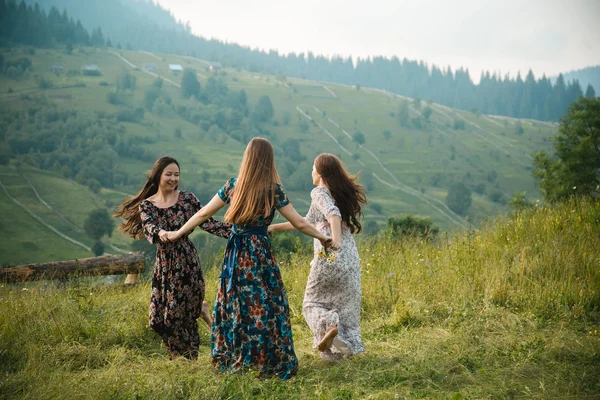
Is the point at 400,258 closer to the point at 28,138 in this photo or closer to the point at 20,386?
the point at 20,386

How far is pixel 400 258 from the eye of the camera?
29.0 feet

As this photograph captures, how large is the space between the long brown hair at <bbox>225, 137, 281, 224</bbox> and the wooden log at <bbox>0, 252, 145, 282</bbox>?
366 centimetres

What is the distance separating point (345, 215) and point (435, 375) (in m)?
1.81

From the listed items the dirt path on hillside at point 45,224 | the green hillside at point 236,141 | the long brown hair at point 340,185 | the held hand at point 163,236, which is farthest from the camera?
the green hillside at point 236,141

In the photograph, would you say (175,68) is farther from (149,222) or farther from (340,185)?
(340,185)

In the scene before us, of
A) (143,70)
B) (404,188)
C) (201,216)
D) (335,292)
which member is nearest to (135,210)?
(201,216)

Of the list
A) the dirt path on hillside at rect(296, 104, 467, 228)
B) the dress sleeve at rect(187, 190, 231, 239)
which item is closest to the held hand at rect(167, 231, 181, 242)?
the dress sleeve at rect(187, 190, 231, 239)

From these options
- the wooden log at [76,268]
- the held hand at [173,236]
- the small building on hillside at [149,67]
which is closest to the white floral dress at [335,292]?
the held hand at [173,236]

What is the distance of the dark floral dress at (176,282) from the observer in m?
5.52

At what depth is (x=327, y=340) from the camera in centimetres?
526

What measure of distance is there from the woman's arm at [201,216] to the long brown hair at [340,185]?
1.26 meters

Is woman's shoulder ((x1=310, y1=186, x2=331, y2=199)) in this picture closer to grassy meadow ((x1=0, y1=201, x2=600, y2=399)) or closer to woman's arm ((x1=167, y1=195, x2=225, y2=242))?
woman's arm ((x1=167, y1=195, x2=225, y2=242))

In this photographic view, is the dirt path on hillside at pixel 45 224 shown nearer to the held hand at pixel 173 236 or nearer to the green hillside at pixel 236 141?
the green hillside at pixel 236 141

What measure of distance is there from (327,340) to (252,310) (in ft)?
2.81
